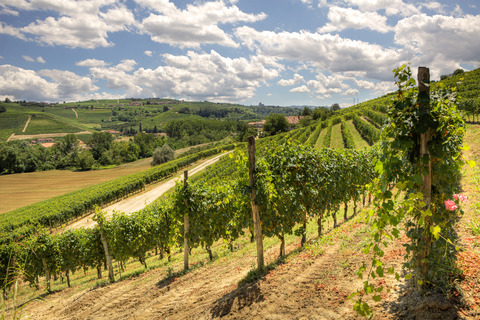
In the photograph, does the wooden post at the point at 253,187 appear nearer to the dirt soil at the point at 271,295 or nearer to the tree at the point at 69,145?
the dirt soil at the point at 271,295

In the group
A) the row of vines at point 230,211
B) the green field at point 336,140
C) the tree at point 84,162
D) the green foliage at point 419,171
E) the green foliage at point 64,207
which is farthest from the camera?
the tree at point 84,162

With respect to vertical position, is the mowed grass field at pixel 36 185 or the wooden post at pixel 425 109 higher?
the wooden post at pixel 425 109

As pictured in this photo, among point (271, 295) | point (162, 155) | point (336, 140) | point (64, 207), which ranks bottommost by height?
point (64, 207)

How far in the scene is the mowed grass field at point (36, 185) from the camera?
52.3m

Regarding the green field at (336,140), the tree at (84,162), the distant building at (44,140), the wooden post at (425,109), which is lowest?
the tree at (84,162)

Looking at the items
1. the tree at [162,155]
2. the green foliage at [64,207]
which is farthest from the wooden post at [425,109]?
the tree at [162,155]

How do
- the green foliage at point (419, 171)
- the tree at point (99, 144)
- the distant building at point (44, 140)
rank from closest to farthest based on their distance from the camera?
the green foliage at point (419, 171)
the tree at point (99, 144)
the distant building at point (44, 140)

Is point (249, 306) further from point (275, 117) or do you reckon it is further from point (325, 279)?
point (275, 117)

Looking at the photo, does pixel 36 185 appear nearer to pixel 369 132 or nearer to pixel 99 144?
pixel 99 144

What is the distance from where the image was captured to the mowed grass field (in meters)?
52.3

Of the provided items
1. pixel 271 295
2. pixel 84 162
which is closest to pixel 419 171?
pixel 271 295

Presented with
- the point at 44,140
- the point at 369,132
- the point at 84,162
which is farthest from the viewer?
the point at 44,140

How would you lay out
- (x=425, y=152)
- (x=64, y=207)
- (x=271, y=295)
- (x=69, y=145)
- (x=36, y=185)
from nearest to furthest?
(x=425, y=152) < (x=271, y=295) < (x=64, y=207) < (x=36, y=185) < (x=69, y=145)

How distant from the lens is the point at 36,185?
215ft
